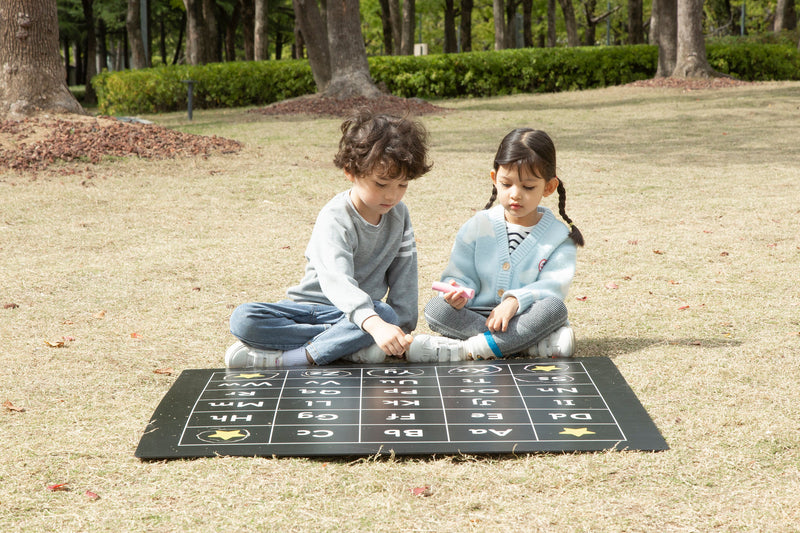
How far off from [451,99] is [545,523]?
17.3 metres

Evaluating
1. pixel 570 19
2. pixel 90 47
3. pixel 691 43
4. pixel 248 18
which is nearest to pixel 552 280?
pixel 691 43

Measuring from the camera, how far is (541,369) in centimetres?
334

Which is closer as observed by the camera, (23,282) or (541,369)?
→ (541,369)

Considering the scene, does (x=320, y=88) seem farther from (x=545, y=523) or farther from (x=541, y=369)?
(x=545, y=523)

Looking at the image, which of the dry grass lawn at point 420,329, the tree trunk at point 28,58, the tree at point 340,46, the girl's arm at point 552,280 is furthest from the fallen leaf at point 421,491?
the tree at point 340,46

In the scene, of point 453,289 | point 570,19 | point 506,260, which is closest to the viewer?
point 453,289

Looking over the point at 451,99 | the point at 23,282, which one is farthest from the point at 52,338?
the point at 451,99

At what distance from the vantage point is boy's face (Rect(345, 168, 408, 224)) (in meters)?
3.28

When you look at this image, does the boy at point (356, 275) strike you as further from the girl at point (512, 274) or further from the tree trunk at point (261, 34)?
the tree trunk at point (261, 34)

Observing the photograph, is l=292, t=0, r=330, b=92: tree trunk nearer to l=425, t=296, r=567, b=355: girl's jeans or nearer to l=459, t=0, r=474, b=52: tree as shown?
l=459, t=0, r=474, b=52: tree

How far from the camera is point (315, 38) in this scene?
659 inches

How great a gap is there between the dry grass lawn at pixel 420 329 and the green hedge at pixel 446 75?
8.57m

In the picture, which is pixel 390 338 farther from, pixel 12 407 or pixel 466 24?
pixel 466 24

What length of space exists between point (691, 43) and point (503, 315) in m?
15.0
